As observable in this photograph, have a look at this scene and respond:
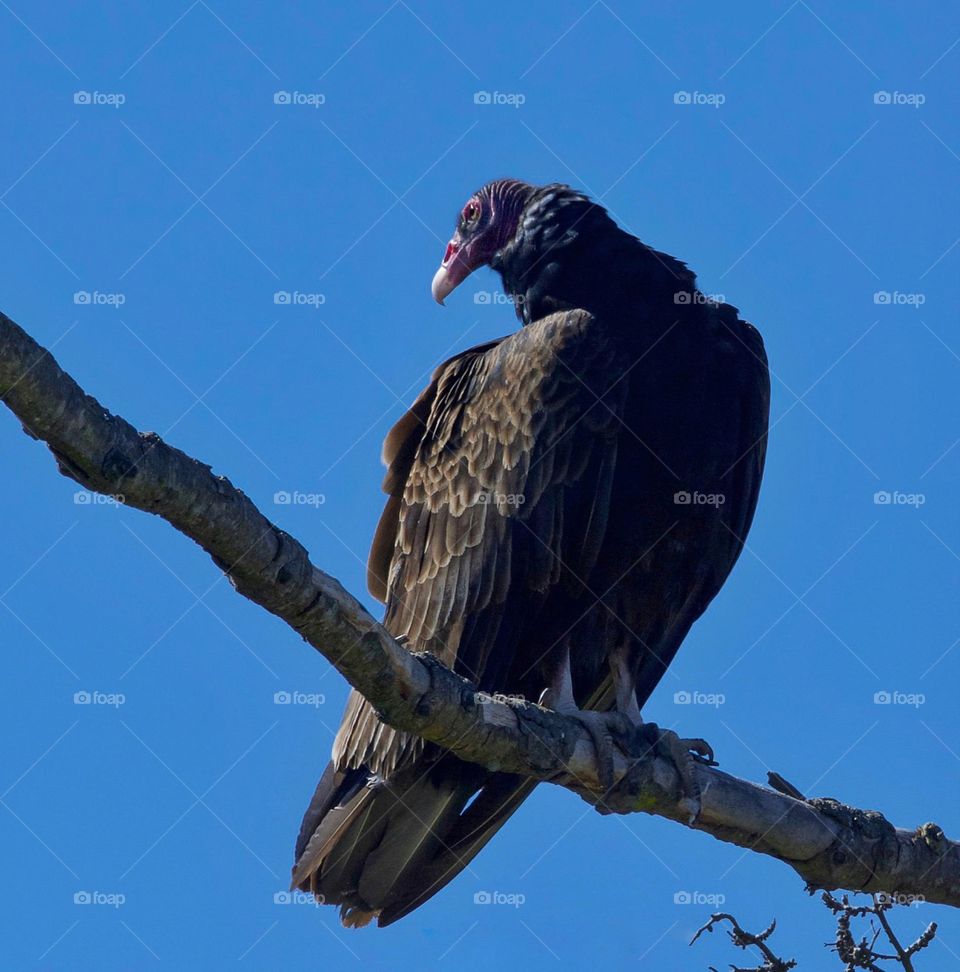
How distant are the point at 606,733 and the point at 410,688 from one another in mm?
1199

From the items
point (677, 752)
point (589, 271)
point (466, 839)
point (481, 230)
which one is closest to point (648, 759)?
point (677, 752)

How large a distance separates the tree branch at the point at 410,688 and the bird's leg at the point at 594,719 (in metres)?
0.04

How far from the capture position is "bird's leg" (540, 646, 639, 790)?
515 centimetres

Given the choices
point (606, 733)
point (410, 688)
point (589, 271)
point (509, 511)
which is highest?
point (589, 271)

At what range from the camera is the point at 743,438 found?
19.7 feet

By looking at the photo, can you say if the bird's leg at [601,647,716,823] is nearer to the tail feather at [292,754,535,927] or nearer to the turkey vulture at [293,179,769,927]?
the turkey vulture at [293,179,769,927]

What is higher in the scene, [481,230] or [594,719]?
[481,230]

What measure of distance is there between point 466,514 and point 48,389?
265 centimetres

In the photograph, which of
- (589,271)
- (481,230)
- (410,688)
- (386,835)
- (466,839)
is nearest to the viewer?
(410,688)

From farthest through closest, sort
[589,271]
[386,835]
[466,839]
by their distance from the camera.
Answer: [589,271], [466,839], [386,835]

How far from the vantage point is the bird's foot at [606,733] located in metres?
5.14

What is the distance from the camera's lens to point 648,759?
530 cm

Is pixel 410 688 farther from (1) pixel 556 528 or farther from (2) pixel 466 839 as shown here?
(2) pixel 466 839

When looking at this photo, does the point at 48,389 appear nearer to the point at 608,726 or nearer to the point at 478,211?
the point at 608,726
